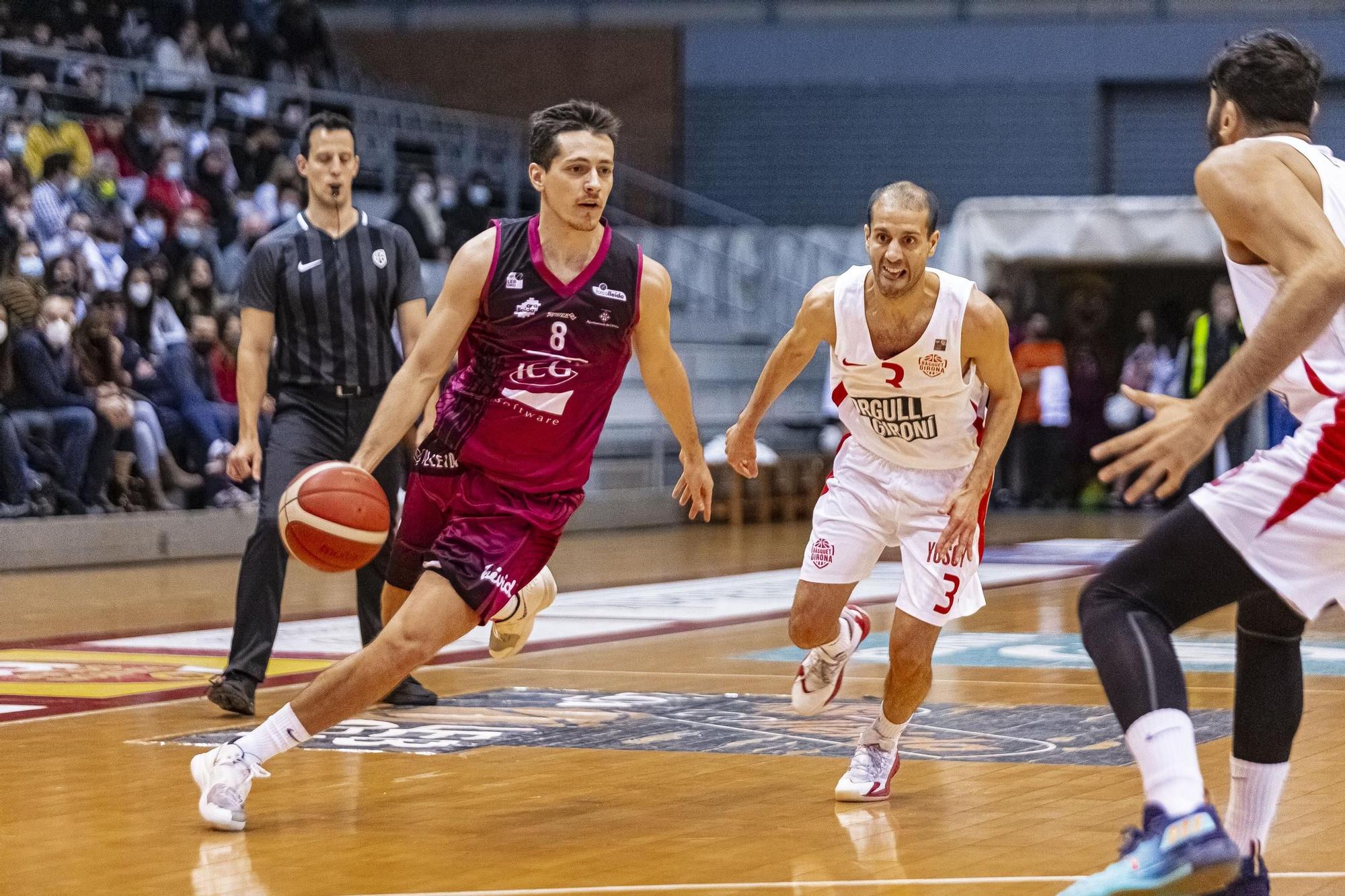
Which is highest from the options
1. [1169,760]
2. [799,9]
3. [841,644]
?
[799,9]

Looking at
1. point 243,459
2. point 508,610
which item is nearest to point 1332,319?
point 508,610

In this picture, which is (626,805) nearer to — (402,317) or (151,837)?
(151,837)

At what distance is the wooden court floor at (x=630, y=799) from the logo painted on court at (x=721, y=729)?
0.07ft

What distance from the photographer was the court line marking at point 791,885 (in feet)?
14.5

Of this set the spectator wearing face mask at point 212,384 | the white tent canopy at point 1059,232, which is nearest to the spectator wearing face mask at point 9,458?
the spectator wearing face mask at point 212,384

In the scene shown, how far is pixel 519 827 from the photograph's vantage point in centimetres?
523

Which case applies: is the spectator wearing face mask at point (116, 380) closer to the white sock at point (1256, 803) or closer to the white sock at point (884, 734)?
the white sock at point (884, 734)

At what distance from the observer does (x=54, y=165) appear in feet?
Answer: 49.4

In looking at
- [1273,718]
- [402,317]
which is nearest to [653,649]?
[402,317]

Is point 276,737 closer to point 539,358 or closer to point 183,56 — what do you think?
point 539,358

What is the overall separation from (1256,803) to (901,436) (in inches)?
76.1

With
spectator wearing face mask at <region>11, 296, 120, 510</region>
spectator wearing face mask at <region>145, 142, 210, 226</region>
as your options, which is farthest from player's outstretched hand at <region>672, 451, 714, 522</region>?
spectator wearing face mask at <region>145, 142, 210, 226</region>

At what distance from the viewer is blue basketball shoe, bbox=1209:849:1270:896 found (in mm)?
4176

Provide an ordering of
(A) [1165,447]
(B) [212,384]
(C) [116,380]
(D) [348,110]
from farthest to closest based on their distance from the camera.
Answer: (D) [348,110] → (B) [212,384] → (C) [116,380] → (A) [1165,447]
